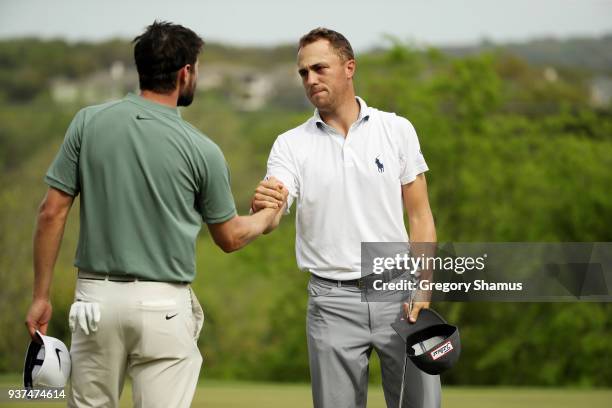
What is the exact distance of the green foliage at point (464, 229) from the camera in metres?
35.0

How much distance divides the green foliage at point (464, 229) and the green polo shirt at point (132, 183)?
92.2ft

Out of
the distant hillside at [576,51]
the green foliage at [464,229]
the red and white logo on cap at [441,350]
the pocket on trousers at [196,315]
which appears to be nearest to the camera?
the pocket on trousers at [196,315]

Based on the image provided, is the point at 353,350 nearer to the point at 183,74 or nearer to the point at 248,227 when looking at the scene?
the point at 248,227

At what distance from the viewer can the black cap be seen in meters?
4.32

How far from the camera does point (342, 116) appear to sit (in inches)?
183

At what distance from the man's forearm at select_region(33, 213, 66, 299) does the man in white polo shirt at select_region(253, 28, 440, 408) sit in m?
1.07

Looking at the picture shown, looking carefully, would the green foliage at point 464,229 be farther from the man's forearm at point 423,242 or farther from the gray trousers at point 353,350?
the man's forearm at point 423,242

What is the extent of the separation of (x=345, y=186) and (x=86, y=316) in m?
1.39

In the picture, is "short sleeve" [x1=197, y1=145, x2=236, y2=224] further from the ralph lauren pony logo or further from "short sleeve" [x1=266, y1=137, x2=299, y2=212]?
the ralph lauren pony logo

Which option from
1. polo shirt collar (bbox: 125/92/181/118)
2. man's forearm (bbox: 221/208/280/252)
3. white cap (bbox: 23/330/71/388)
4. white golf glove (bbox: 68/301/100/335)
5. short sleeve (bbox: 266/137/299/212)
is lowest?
white cap (bbox: 23/330/71/388)

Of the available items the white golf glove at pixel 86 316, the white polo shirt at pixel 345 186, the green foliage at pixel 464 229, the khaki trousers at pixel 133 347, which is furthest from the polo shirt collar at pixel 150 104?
the green foliage at pixel 464 229

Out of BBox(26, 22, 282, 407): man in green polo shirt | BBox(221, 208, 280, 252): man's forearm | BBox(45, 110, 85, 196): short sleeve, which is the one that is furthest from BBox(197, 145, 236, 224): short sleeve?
BBox(45, 110, 85, 196): short sleeve

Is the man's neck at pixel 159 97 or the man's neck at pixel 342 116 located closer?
the man's neck at pixel 159 97

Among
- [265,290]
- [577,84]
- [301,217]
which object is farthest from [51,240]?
[577,84]
